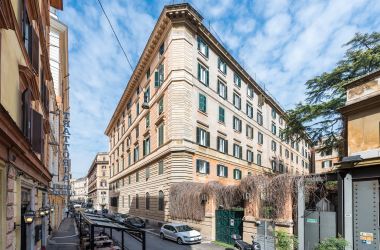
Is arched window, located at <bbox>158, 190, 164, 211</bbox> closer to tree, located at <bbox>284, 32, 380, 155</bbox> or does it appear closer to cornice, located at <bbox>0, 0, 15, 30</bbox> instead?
tree, located at <bbox>284, 32, 380, 155</bbox>

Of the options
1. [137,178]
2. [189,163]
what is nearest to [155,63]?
[189,163]

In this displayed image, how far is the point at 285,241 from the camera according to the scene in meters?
13.8

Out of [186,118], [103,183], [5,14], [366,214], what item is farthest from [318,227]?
[103,183]

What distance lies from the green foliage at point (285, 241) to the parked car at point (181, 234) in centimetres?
756

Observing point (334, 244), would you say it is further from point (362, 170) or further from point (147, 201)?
point (147, 201)

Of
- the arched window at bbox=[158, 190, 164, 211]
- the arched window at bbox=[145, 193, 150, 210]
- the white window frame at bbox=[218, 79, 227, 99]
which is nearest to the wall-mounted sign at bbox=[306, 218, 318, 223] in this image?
the arched window at bbox=[158, 190, 164, 211]

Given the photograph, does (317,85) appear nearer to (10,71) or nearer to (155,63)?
(155,63)

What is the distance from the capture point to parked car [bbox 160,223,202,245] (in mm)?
20328

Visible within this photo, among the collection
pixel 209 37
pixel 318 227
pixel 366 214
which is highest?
pixel 209 37

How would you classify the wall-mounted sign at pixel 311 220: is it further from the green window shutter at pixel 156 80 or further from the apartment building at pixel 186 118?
the green window shutter at pixel 156 80

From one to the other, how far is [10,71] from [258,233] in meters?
13.4

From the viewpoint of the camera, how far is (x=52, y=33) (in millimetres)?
31469

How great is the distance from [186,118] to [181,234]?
1230cm

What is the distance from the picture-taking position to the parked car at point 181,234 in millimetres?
20328
